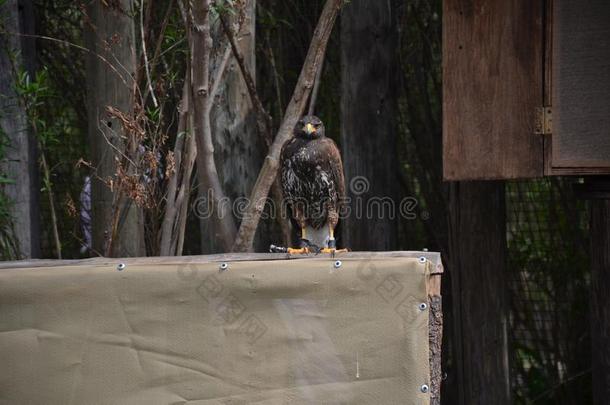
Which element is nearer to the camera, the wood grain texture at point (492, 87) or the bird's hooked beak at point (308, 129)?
the wood grain texture at point (492, 87)

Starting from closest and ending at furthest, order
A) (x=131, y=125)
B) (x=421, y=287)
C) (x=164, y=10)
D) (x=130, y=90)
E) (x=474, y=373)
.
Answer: (x=421, y=287), (x=131, y=125), (x=130, y=90), (x=474, y=373), (x=164, y=10)

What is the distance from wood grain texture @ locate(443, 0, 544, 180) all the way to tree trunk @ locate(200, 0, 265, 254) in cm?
97

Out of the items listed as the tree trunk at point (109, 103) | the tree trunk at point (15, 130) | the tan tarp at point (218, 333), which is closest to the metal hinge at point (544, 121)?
the tan tarp at point (218, 333)

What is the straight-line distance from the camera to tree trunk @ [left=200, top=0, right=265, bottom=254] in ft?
13.3

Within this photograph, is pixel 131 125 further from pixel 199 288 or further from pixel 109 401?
pixel 109 401

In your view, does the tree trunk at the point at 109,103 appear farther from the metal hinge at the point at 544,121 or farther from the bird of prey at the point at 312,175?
the metal hinge at the point at 544,121

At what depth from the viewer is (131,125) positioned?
128 inches

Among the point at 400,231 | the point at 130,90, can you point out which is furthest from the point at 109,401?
the point at 400,231

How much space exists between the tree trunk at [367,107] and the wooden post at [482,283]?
1.29 ft

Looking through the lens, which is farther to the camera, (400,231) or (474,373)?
(400,231)

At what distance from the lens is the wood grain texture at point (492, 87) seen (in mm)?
3385

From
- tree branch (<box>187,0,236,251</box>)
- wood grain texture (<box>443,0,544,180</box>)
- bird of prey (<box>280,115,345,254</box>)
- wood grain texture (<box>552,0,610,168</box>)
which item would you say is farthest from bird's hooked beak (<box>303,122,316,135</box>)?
wood grain texture (<box>552,0,610,168</box>)

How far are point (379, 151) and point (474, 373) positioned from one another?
109cm

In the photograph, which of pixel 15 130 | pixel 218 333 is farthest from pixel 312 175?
pixel 15 130
